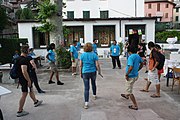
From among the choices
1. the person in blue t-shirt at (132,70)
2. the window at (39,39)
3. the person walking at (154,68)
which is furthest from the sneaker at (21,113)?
the window at (39,39)

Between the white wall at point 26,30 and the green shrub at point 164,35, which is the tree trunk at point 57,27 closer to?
the white wall at point 26,30

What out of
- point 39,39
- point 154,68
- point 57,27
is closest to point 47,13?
point 57,27

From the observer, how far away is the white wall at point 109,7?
100 ft

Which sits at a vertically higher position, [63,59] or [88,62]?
[88,62]

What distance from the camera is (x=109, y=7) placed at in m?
31.6

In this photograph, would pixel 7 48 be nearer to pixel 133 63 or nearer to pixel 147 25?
pixel 147 25

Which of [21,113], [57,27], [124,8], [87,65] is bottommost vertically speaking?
[21,113]

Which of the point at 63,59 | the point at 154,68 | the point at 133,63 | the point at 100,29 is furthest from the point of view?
the point at 100,29

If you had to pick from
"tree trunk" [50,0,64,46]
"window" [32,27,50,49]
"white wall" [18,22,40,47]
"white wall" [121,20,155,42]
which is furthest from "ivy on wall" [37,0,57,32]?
"white wall" [121,20,155,42]

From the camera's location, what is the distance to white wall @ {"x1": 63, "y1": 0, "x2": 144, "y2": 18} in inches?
1203

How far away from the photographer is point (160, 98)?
7.15 m

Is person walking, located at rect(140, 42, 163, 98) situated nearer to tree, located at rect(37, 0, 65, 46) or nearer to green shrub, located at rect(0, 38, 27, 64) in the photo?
tree, located at rect(37, 0, 65, 46)

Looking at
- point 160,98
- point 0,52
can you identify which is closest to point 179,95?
point 160,98

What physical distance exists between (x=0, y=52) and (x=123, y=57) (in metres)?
10.3
